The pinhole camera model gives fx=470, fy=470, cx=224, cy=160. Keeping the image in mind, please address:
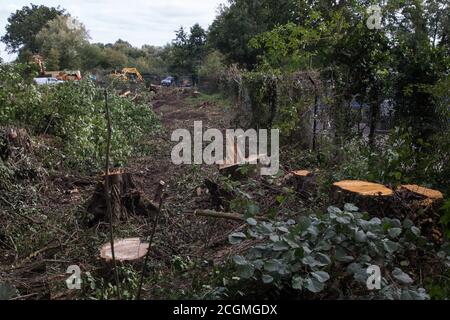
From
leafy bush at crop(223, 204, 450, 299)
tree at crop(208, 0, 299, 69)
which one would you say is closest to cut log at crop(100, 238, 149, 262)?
leafy bush at crop(223, 204, 450, 299)

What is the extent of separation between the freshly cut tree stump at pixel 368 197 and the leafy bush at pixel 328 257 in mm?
722

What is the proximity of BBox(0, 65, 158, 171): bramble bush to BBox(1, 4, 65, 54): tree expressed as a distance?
39.3m

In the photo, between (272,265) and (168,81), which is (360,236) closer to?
(272,265)

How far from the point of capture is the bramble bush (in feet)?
23.1

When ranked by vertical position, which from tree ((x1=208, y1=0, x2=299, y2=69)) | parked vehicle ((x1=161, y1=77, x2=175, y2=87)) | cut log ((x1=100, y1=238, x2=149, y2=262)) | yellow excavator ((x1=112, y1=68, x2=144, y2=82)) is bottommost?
cut log ((x1=100, y1=238, x2=149, y2=262))

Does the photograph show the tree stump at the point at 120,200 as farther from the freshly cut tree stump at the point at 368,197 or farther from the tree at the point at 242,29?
the tree at the point at 242,29

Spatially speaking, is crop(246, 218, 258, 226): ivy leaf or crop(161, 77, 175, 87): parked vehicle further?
crop(161, 77, 175, 87): parked vehicle

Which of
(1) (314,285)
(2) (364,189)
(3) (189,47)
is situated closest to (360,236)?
(1) (314,285)

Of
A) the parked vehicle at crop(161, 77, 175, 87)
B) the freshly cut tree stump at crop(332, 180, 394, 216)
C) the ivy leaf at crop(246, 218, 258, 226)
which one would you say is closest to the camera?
the ivy leaf at crop(246, 218, 258, 226)

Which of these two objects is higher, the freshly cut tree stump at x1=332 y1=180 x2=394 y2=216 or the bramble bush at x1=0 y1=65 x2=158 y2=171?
the bramble bush at x1=0 y1=65 x2=158 y2=171

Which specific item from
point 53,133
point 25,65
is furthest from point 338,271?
point 25,65

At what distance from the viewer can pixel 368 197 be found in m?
3.81

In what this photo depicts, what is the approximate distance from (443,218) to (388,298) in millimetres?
1151

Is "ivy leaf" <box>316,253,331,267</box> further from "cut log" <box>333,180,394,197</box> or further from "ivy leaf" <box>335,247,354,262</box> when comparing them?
"cut log" <box>333,180,394,197</box>
